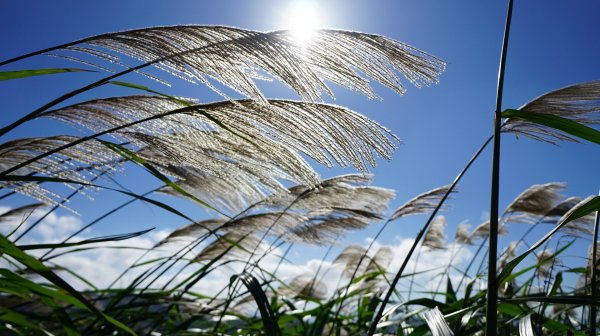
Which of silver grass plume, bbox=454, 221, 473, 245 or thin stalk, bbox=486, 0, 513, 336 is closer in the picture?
thin stalk, bbox=486, 0, 513, 336

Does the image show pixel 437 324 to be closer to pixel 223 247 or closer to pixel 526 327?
pixel 526 327

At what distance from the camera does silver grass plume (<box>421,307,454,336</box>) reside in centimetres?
133

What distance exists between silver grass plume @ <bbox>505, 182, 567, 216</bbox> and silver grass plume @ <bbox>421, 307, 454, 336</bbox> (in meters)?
3.56

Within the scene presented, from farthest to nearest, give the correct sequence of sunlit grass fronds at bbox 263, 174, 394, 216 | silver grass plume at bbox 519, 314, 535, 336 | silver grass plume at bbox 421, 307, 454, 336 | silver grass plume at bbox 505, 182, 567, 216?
silver grass plume at bbox 505, 182, 567, 216
sunlit grass fronds at bbox 263, 174, 394, 216
silver grass plume at bbox 519, 314, 535, 336
silver grass plume at bbox 421, 307, 454, 336

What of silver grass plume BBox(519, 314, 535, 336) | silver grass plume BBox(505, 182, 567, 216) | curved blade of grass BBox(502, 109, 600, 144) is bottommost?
silver grass plume BBox(519, 314, 535, 336)

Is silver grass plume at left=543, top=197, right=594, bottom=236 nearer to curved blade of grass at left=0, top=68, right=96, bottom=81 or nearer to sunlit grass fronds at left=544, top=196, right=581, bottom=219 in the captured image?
sunlit grass fronds at left=544, top=196, right=581, bottom=219

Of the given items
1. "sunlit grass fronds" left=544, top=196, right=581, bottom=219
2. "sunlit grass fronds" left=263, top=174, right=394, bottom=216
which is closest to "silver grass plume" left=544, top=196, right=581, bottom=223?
"sunlit grass fronds" left=544, top=196, right=581, bottom=219

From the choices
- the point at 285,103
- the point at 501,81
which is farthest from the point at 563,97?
the point at 285,103

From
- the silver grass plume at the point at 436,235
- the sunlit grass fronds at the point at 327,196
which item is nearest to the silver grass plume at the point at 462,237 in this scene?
the silver grass plume at the point at 436,235

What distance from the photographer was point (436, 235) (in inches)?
236

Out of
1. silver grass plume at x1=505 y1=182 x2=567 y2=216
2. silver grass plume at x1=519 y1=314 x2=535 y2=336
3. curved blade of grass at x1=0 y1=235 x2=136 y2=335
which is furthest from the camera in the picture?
silver grass plume at x1=505 y1=182 x2=567 y2=216

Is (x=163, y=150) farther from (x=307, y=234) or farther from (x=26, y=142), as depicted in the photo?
(x=307, y=234)

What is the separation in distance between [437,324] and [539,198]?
375 centimetres

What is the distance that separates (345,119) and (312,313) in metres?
2.02
